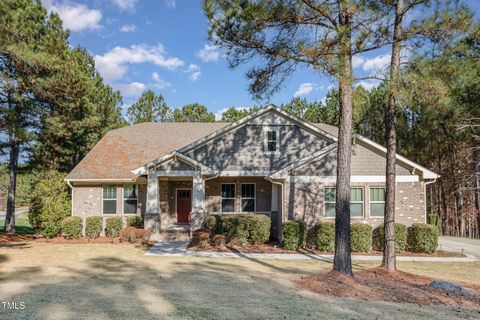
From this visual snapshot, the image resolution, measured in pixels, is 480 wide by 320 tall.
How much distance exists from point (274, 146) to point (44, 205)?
11680 mm

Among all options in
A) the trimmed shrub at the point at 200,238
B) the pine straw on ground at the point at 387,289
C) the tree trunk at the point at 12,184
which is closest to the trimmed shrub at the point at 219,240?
the trimmed shrub at the point at 200,238

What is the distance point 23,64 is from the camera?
1437 centimetres

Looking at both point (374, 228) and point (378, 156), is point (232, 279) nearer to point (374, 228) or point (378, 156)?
point (374, 228)

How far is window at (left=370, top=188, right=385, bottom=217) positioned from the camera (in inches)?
635

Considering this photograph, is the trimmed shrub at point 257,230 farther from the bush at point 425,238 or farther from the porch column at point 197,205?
the bush at point 425,238

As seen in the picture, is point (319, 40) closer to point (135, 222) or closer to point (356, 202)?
point (356, 202)

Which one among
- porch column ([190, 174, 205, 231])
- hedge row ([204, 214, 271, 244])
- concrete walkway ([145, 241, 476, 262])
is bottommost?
concrete walkway ([145, 241, 476, 262])

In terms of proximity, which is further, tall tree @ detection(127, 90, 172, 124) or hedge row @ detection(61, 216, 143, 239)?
tall tree @ detection(127, 90, 172, 124)

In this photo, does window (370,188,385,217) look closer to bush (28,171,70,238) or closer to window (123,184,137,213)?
window (123,184,137,213)

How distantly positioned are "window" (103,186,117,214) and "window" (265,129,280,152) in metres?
8.44

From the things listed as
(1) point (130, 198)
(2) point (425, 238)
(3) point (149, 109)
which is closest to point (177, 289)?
(2) point (425, 238)

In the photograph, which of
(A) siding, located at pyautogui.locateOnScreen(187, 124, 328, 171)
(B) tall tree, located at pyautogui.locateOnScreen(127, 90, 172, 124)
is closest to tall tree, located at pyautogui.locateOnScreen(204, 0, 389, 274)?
(A) siding, located at pyautogui.locateOnScreen(187, 124, 328, 171)

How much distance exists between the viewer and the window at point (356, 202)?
16.1 metres

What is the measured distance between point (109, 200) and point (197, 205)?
17.4 ft
